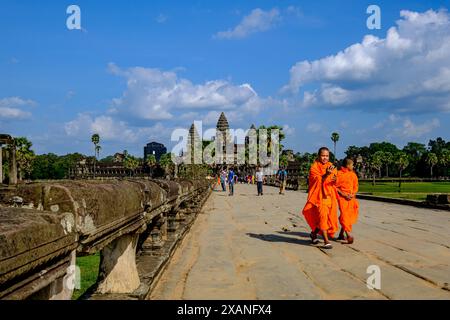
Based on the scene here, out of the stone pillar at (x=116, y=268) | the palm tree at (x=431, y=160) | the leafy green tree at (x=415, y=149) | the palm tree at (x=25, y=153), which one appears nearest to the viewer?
the stone pillar at (x=116, y=268)

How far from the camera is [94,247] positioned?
2.61m

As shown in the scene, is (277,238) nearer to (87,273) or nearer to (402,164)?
(87,273)

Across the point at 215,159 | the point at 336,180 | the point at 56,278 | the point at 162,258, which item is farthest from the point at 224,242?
the point at 215,159

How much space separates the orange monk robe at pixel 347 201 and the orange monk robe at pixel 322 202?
0.94ft

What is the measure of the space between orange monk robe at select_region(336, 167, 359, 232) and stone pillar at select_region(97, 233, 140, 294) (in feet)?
16.2

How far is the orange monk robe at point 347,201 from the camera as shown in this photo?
8.12m

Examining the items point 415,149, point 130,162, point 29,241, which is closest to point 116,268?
point 29,241

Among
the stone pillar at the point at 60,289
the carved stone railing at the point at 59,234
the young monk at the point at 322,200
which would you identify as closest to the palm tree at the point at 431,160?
the young monk at the point at 322,200

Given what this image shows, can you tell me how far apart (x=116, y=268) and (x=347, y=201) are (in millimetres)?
5476

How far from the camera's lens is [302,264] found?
6.12 m

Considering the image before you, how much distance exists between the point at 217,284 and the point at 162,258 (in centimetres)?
84

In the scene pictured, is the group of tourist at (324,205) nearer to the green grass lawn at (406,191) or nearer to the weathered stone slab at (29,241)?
the weathered stone slab at (29,241)
